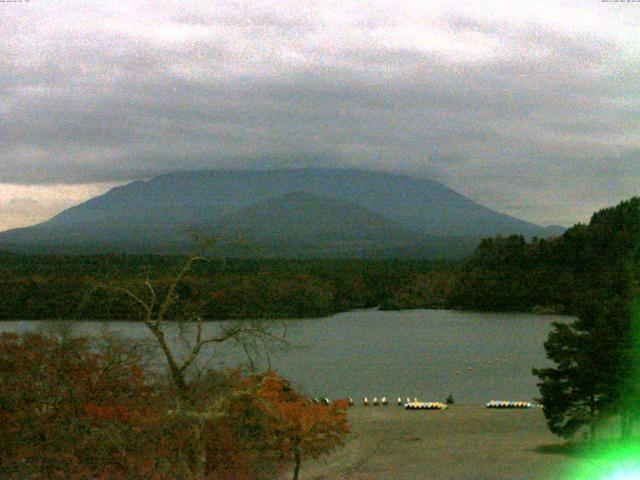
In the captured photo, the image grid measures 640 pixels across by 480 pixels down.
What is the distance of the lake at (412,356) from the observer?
3100 cm

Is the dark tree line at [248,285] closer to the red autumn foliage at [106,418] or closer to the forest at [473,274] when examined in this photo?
the forest at [473,274]

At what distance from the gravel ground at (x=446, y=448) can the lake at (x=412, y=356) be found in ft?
9.08

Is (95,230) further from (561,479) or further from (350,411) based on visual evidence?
(561,479)

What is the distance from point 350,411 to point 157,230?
11470cm

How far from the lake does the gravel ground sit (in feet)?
9.08

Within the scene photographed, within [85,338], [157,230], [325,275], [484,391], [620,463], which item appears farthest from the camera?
[157,230]

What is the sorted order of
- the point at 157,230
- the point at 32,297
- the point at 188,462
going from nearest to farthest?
the point at 188,462
the point at 32,297
the point at 157,230

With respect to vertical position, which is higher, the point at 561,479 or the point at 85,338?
the point at 85,338

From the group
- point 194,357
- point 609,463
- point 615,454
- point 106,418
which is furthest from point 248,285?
point 194,357

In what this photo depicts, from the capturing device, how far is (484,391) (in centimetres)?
3138

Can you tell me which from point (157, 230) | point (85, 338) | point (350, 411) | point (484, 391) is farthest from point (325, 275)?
point (157, 230)

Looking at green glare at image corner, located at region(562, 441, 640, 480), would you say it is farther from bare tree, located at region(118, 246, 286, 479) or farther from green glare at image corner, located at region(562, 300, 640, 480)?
bare tree, located at region(118, 246, 286, 479)

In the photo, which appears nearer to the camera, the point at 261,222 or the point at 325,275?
the point at 325,275

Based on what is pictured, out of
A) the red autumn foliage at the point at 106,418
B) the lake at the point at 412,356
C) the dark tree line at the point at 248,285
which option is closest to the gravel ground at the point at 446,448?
the lake at the point at 412,356
